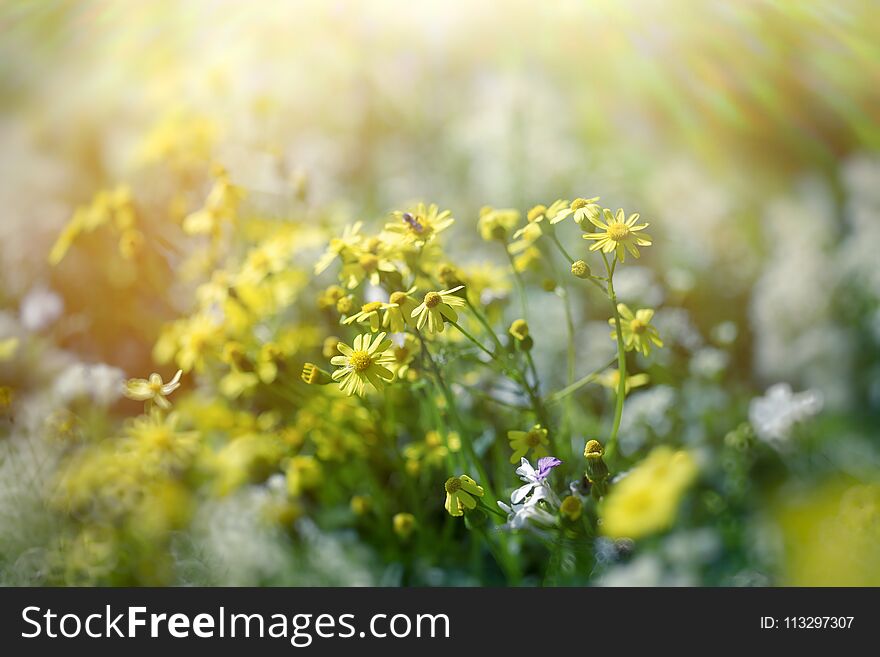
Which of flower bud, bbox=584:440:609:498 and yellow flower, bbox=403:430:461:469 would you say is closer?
flower bud, bbox=584:440:609:498

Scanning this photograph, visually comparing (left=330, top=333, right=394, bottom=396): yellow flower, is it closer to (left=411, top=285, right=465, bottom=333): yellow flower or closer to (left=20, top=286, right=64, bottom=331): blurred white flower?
(left=411, top=285, right=465, bottom=333): yellow flower

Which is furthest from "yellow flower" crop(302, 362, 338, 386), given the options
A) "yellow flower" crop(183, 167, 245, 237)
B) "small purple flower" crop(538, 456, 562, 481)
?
"yellow flower" crop(183, 167, 245, 237)

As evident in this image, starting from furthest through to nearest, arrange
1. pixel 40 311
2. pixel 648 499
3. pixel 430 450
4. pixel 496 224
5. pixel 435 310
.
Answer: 1. pixel 40 311
2. pixel 430 450
3. pixel 496 224
4. pixel 435 310
5. pixel 648 499

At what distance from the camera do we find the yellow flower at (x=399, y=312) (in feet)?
2.39

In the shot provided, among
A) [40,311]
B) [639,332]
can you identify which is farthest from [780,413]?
[40,311]

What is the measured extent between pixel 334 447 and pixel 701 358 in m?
0.56

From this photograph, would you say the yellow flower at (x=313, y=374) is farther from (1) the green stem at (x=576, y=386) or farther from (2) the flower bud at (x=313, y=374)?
(1) the green stem at (x=576, y=386)

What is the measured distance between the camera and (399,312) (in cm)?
73

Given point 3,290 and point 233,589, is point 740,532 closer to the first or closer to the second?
point 233,589

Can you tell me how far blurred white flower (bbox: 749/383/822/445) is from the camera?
3.32 ft

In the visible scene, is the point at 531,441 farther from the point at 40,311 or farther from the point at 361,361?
the point at 40,311

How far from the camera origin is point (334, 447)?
0.98 m

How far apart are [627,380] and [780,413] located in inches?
11.1

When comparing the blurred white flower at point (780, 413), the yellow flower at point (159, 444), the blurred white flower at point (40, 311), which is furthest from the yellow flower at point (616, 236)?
the blurred white flower at point (40, 311)
